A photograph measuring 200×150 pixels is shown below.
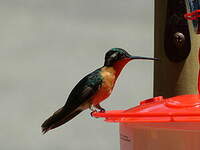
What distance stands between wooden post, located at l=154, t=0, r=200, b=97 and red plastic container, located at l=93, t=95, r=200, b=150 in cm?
43

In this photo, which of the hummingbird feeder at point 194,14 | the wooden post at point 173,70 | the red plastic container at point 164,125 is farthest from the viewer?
the wooden post at point 173,70

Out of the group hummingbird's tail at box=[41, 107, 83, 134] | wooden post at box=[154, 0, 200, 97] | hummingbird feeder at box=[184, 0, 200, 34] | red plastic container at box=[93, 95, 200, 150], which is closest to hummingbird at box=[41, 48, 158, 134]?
hummingbird's tail at box=[41, 107, 83, 134]

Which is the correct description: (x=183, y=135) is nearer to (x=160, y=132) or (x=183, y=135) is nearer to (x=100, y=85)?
(x=160, y=132)

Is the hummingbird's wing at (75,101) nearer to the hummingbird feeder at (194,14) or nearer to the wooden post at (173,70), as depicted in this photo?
the wooden post at (173,70)

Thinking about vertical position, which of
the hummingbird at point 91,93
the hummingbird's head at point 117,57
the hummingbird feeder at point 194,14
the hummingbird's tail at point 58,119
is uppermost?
the hummingbird feeder at point 194,14

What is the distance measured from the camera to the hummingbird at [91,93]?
1.77 m

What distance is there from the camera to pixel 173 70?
1713mm

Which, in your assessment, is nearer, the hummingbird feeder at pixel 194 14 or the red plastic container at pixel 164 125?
the red plastic container at pixel 164 125

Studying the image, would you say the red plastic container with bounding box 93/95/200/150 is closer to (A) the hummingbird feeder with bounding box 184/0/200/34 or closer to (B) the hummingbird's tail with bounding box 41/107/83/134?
(A) the hummingbird feeder with bounding box 184/0/200/34

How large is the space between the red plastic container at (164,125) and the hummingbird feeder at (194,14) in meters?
0.22

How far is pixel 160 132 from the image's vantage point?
3.74 ft

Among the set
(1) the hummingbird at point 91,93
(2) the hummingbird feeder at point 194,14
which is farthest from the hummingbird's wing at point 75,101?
(2) the hummingbird feeder at point 194,14

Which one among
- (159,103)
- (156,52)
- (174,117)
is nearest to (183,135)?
(174,117)

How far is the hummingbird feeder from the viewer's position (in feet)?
4.37
